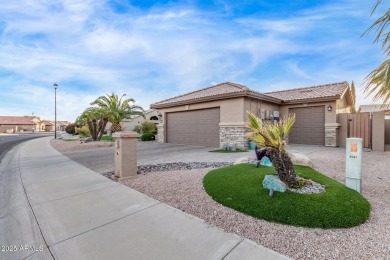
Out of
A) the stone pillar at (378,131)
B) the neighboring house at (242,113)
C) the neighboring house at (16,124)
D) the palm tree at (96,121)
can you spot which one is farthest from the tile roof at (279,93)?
the neighboring house at (16,124)

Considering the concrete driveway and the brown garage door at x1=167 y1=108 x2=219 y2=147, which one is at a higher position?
the brown garage door at x1=167 y1=108 x2=219 y2=147

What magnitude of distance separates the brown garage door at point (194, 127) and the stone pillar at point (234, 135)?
0.72m

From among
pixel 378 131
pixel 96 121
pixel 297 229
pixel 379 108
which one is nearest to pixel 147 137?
pixel 96 121

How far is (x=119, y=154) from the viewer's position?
5.82 m

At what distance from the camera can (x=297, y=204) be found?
336 cm

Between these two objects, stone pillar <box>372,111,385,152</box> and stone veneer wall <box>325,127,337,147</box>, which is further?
stone veneer wall <box>325,127,337,147</box>

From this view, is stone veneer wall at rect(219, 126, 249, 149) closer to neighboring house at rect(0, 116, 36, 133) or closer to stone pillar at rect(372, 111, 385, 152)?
stone pillar at rect(372, 111, 385, 152)

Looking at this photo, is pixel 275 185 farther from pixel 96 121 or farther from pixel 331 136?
pixel 96 121

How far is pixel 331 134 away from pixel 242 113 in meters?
6.52

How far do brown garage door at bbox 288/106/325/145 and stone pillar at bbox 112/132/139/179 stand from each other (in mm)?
12880

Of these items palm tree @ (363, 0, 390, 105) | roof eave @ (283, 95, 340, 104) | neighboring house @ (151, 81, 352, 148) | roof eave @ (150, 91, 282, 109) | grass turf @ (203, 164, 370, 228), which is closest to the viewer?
grass turf @ (203, 164, 370, 228)

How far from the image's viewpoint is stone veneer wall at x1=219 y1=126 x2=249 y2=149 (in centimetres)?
1161

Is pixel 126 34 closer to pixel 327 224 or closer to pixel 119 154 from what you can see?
pixel 119 154

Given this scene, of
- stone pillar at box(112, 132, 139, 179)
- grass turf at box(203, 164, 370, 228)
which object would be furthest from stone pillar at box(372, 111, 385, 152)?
stone pillar at box(112, 132, 139, 179)
